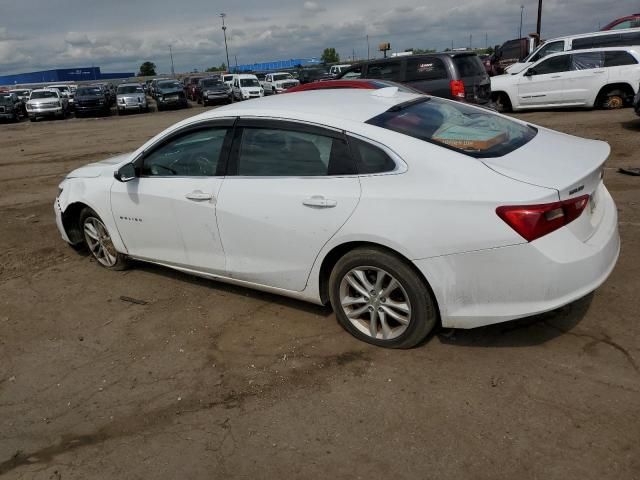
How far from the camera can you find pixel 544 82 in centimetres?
1393

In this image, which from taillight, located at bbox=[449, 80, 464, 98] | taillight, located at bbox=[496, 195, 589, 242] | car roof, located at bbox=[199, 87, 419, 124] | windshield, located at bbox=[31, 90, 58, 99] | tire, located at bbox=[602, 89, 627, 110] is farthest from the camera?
windshield, located at bbox=[31, 90, 58, 99]

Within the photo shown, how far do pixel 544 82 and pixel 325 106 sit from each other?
12.3 m

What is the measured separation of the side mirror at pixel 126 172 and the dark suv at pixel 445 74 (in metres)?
8.27

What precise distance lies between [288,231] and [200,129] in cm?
120

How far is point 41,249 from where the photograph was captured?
6.05m

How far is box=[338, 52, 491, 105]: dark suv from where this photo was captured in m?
11.2

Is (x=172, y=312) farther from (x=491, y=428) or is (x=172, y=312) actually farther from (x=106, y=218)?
(x=491, y=428)

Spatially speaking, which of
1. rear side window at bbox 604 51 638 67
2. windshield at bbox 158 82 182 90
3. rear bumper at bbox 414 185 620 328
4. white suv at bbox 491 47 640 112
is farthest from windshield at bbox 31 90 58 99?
rear bumper at bbox 414 185 620 328

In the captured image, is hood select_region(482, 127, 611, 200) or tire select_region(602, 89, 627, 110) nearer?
hood select_region(482, 127, 611, 200)

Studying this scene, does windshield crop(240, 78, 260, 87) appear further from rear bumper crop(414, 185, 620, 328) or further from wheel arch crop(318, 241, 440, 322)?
rear bumper crop(414, 185, 620, 328)

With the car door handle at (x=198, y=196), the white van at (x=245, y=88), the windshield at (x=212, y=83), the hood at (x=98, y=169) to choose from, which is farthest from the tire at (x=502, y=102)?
the windshield at (x=212, y=83)

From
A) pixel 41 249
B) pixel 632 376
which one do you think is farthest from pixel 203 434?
pixel 41 249

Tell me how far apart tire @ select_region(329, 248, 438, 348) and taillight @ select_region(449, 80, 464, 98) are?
8.79 metres

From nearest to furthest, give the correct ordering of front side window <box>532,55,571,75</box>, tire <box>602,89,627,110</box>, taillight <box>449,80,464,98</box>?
1. taillight <box>449,80,464,98</box>
2. tire <box>602,89,627,110</box>
3. front side window <box>532,55,571,75</box>
